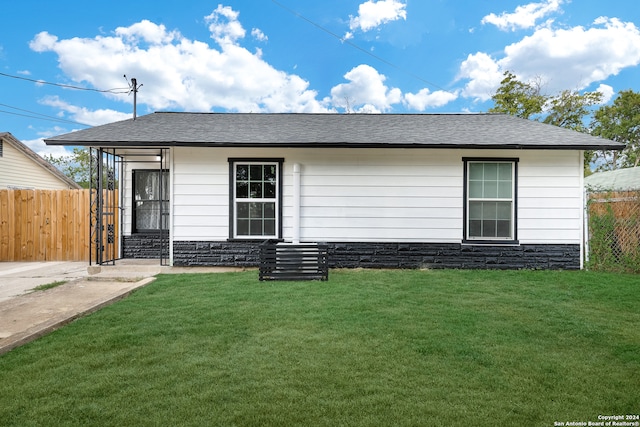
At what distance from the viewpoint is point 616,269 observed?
26.0 ft

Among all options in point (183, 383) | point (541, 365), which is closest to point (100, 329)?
point (183, 383)

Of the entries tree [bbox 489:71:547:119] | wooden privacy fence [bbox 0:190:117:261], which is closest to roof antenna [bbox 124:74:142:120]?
wooden privacy fence [bbox 0:190:117:261]

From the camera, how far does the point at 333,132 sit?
28.3ft

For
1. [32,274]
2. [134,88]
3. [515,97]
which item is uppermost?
[515,97]

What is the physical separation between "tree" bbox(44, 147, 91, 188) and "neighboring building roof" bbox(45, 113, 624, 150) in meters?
25.7

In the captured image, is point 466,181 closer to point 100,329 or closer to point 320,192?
point 320,192

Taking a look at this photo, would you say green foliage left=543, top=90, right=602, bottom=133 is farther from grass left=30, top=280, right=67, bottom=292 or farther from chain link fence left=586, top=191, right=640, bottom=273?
grass left=30, top=280, right=67, bottom=292

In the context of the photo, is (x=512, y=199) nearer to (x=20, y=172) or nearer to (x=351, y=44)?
(x=351, y=44)

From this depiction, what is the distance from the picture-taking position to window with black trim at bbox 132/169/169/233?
9.30 meters

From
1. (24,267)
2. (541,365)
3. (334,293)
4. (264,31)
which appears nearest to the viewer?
(541,365)

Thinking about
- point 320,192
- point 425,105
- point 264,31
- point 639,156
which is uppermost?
point 264,31

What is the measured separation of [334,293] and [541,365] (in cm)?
305

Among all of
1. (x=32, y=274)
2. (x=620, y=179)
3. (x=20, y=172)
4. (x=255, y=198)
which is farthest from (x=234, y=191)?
(x=620, y=179)

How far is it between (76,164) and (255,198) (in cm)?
3139
